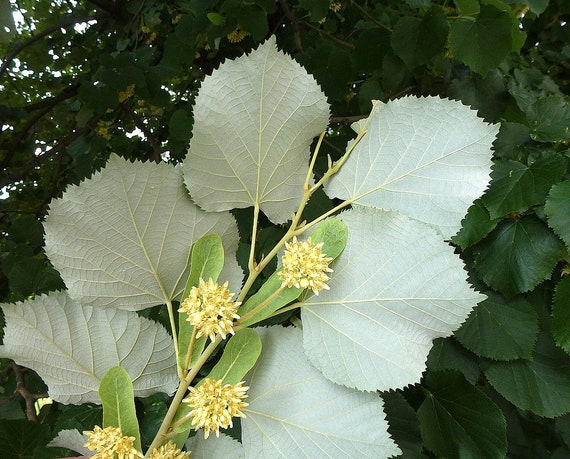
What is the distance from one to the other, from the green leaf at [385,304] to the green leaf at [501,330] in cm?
30

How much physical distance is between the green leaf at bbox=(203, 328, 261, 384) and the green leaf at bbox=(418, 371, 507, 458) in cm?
35

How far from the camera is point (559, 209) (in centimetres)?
54

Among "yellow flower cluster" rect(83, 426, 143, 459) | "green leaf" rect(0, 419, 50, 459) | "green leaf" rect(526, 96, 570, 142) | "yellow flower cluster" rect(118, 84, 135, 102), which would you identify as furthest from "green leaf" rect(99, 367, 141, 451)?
"yellow flower cluster" rect(118, 84, 135, 102)

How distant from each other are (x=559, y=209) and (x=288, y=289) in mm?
373

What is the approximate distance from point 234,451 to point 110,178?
0.69 feet

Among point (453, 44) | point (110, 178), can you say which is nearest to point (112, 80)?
point (453, 44)

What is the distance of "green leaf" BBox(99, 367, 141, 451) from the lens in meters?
0.31

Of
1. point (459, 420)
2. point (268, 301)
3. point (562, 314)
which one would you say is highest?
point (268, 301)

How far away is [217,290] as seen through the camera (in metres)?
0.30

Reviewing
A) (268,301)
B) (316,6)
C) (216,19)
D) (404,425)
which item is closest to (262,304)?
(268,301)

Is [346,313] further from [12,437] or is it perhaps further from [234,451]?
[12,437]

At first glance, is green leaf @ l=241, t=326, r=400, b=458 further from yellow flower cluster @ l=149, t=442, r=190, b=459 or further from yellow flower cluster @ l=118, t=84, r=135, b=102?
yellow flower cluster @ l=118, t=84, r=135, b=102

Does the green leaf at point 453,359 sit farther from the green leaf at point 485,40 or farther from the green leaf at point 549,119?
the green leaf at point 485,40

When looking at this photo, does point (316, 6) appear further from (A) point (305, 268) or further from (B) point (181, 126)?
(A) point (305, 268)
